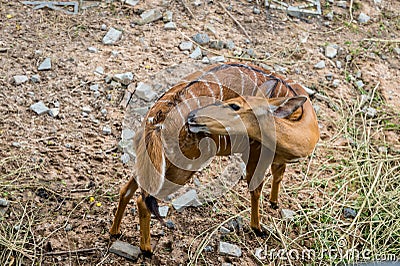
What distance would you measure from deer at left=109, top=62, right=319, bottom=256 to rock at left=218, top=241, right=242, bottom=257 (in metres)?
0.48

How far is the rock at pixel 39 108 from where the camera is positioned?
4.09 meters

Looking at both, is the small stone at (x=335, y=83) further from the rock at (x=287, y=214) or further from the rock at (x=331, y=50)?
the rock at (x=287, y=214)

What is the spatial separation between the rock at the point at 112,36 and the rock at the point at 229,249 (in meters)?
2.16

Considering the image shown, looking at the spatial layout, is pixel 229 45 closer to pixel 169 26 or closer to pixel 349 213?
pixel 169 26

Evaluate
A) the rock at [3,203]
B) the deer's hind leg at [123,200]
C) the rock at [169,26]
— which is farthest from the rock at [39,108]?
the rock at [169,26]

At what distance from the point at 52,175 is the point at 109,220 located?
1.75ft

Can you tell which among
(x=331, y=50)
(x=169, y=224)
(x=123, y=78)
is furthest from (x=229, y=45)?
(x=169, y=224)

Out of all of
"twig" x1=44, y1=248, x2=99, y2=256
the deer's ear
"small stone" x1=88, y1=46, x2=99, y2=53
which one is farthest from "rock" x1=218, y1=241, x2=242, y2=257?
"small stone" x1=88, y1=46, x2=99, y2=53

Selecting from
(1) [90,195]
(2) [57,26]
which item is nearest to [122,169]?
(1) [90,195]

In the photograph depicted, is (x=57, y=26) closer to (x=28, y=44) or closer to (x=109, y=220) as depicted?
(x=28, y=44)

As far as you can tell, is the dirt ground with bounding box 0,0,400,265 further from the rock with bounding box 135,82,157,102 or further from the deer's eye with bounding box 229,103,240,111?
the deer's eye with bounding box 229,103,240,111

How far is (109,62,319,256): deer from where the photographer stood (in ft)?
9.52

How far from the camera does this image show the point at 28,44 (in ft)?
15.2

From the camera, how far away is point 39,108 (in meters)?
4.11
